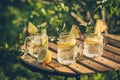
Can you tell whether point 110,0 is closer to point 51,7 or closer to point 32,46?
point 32,46

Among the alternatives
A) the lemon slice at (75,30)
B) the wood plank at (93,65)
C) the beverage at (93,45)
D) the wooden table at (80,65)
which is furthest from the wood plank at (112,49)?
the lemon slice at (75,30)

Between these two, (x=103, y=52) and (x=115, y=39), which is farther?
(x=115, y=39)

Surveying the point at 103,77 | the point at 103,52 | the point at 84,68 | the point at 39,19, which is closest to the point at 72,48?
the point at 84,68

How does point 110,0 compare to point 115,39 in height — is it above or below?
above

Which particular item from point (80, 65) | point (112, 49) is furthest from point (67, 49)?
point (112, 49)

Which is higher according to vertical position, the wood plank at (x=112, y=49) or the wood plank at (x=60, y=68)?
the wood plank at (x=112, y=49)

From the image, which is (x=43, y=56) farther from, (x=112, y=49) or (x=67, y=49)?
(x=112, y=49)

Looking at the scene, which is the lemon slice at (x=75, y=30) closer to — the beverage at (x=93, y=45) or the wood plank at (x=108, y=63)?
the beverage at (x=93, y=45)
